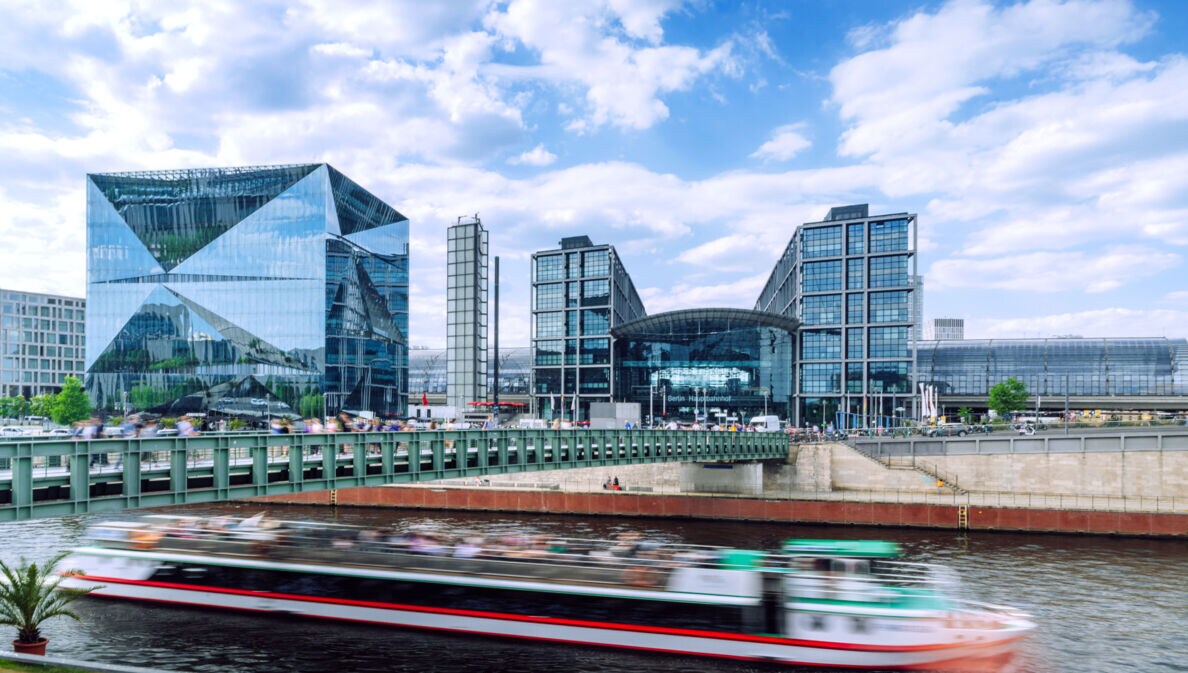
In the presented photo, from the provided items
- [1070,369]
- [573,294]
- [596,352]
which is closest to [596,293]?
[573,294]

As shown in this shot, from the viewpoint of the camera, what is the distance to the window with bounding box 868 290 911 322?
4975 inches

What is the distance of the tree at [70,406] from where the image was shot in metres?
112

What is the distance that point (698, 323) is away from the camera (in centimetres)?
13475

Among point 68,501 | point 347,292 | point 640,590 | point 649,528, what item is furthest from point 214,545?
point 347,292

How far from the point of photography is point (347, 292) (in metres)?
121

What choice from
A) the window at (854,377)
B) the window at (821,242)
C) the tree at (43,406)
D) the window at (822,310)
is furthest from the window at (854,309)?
the tree at (43,406)

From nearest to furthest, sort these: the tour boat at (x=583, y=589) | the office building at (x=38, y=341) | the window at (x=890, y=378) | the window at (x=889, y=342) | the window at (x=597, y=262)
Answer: the tour boat at (x=583, y=589) → the window at (x=890, y=378) → the window at (x=889, y=342) → the window at (x=597, y=262) → the office building at (x=38, y=341)

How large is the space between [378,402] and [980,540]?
97.2m

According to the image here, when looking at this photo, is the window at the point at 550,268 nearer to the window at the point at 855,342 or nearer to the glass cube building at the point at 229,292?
the glass cube building at the point at 229,292

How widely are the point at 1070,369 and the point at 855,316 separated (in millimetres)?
59139

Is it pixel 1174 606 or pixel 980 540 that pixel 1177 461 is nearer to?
pixel 980 540

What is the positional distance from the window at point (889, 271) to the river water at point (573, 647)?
80.5 m

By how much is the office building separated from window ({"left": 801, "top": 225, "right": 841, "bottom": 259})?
155 meters

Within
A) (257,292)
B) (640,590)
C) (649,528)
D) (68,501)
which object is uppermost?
(257,292)
